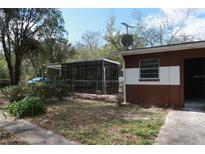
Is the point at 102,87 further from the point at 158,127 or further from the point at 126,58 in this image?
the point at 158,127

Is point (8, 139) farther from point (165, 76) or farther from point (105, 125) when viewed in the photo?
point (165, 76)

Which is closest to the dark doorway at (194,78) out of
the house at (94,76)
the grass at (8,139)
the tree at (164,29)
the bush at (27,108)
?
the house at (94,76)

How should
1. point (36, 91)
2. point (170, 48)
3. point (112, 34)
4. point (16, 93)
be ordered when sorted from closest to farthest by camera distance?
point (170, 48)
point (16, 93)
point (36, 91)
point (112, 34)

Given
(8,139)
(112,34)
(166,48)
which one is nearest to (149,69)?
(166,48)

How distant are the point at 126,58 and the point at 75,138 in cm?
648

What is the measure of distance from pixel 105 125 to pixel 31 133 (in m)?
1.98

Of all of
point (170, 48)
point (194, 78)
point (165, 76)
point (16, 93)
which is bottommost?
point (16, 93)

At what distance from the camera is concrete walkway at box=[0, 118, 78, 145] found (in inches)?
232

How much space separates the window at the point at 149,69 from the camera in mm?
11055

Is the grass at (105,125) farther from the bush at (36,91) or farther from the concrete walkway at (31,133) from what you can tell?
the bush at (36,91)

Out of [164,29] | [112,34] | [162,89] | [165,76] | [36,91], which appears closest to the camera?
[165,76]

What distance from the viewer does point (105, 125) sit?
24.3 ft

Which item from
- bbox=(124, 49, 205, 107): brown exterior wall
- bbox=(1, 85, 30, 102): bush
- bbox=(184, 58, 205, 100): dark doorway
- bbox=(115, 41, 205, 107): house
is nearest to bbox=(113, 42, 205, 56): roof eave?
bbox=(115, 41, 205, 107): house

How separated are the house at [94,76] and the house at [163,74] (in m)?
4.14
